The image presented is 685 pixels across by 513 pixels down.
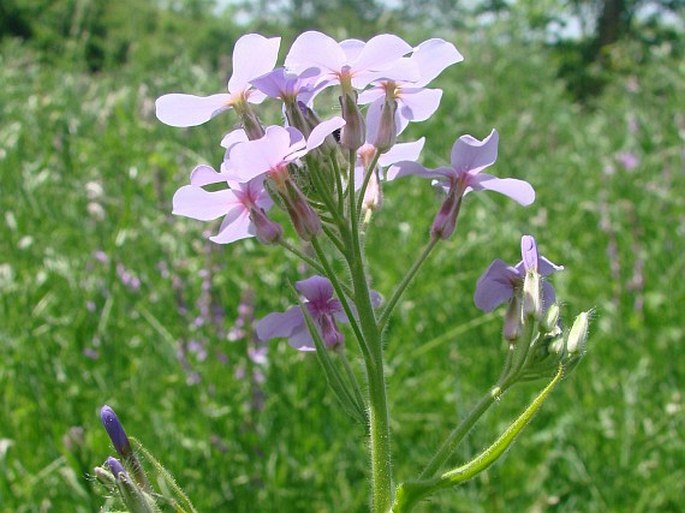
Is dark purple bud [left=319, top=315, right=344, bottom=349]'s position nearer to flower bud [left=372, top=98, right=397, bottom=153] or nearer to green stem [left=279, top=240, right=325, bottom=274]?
green stem [left=279, top=240, right=325, bottom=274]

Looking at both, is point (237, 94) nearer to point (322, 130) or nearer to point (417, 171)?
point (322, 130)

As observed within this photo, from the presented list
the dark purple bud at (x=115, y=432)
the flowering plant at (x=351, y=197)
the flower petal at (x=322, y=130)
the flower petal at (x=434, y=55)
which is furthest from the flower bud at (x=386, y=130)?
the dark purple bud at (x=115, y=432)

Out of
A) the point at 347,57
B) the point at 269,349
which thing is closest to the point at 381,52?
the point at 347,57

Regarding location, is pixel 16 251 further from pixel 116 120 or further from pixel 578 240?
pixel 578 240

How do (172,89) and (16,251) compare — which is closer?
(16,251)

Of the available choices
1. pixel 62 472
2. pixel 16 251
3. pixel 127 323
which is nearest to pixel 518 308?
pixel 62 472

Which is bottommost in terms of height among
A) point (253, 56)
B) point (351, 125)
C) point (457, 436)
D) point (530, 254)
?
point (457, 436)
